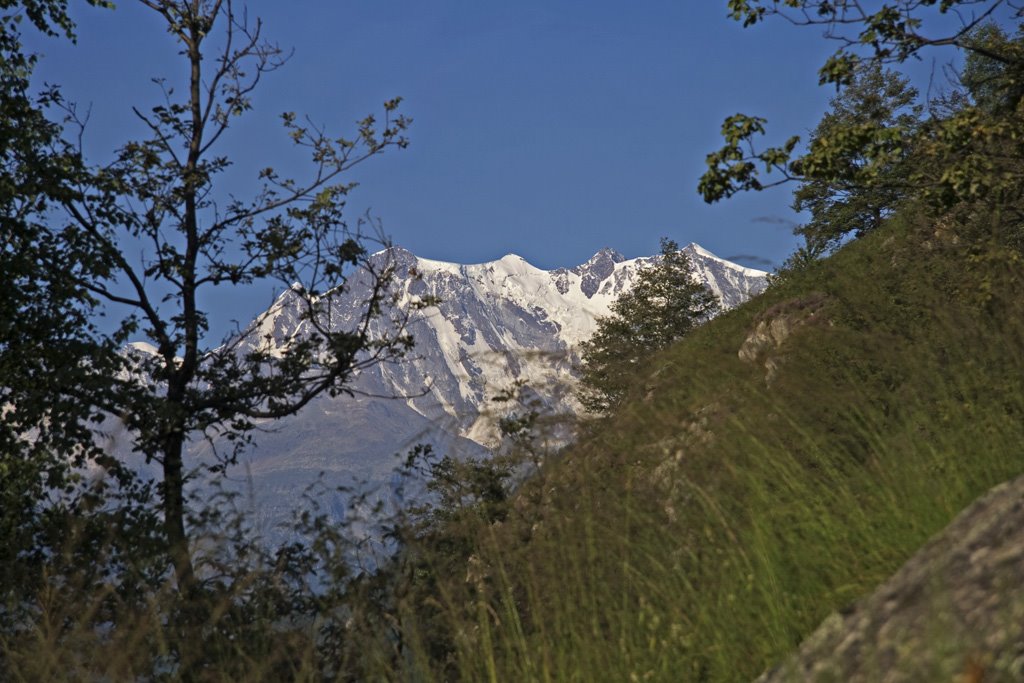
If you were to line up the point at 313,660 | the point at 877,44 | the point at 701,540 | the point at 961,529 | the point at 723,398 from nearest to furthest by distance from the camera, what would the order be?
the point at 961,529, the point at 701,540, the point at 313,660, the point at 723,398, the point at 877,44

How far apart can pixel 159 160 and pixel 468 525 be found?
9.53 m

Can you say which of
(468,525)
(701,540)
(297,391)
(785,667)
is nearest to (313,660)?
(468,525)

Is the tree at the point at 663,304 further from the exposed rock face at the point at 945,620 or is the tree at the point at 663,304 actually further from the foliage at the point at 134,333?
the exposed rock face at the point at 945,620

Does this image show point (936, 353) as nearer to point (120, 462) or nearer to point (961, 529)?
point (961, 529)

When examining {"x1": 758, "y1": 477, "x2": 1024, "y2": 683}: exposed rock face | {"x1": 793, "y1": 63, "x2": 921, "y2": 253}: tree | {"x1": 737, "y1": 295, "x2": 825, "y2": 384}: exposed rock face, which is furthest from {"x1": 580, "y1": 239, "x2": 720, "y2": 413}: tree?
{"x1": 758, "y1": 477, "x2": 1024, "y2": 683}: exposed rock face

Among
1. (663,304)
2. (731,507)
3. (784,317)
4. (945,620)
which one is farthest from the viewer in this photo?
(663,304)

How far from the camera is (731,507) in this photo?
5.81m

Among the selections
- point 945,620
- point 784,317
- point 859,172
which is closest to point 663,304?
point 784,317

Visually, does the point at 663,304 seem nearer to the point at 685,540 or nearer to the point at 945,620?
the point at 685,540

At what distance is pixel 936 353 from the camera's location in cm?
658

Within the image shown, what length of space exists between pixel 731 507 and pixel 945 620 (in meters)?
2.79

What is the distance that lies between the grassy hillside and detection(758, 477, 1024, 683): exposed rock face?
0.60 meters

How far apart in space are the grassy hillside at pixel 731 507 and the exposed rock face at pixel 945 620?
600 mm

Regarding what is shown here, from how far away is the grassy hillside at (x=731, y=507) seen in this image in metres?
4.74
